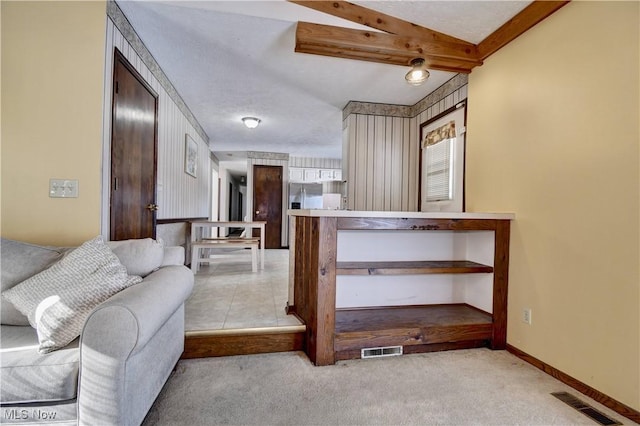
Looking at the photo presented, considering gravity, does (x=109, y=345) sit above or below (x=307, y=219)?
below

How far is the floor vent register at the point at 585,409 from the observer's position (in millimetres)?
1464

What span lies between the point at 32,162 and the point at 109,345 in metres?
1.63

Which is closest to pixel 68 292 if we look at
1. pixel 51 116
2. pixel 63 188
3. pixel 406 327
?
pixel 63 188

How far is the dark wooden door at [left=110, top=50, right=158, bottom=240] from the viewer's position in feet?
7.36

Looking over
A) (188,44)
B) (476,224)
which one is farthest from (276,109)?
(476,224)

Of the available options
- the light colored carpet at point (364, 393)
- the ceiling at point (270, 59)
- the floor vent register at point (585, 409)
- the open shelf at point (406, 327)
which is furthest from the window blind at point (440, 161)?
the floor vent register at point (585, 409)

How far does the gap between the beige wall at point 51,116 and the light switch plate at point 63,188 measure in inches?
1.1

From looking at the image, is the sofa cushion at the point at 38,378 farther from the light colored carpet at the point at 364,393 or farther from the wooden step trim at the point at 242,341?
the wooden step trim at the point at 242,341

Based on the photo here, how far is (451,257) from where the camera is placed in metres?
2.68

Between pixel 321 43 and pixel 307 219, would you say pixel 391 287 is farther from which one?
pixel 321 43

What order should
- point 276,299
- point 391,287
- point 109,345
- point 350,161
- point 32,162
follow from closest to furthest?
1. point 109,345
2. point 32,162
3. point 391,287
4. point 276,299
5. point 350,161

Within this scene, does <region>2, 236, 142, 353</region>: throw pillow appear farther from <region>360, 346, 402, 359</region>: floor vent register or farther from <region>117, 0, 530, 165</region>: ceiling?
<region>117, 0, 530, 165</region>: ceiling

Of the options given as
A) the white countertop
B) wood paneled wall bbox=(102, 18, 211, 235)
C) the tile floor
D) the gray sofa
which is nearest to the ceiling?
wood paneled wall bbox=(102, 18, 211, 235)

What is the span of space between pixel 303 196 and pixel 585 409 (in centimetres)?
607
